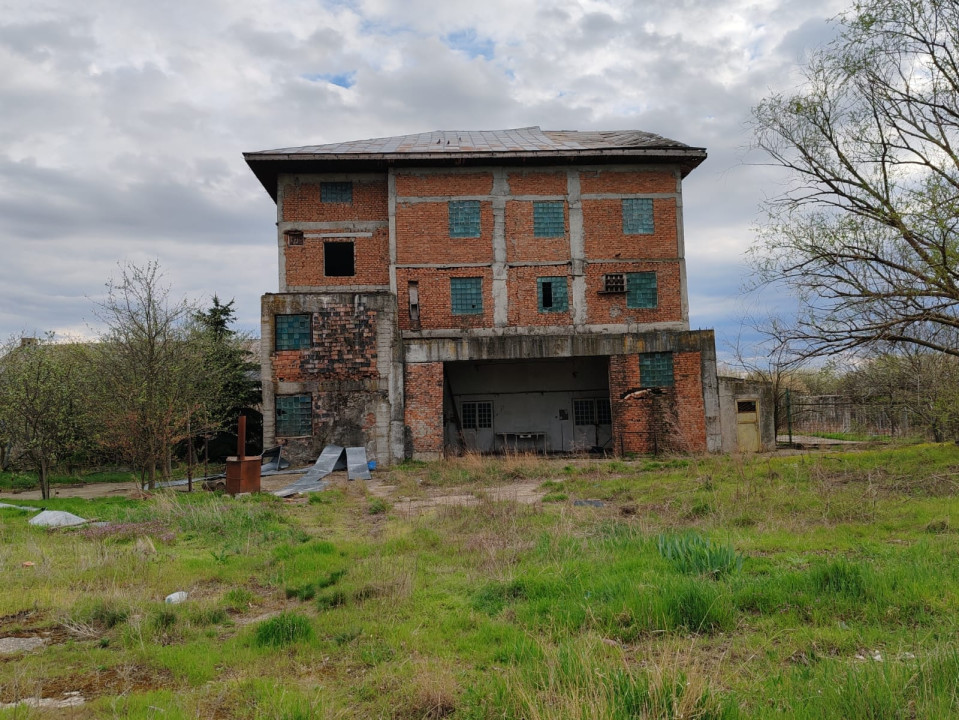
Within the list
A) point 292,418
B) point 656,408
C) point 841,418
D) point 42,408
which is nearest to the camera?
point 42,408

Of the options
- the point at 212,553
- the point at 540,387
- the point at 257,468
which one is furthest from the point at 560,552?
the point at 540,387

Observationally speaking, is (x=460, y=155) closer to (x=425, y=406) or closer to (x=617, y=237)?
(x=617, y=237)

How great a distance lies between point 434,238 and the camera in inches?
862

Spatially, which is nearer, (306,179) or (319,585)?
(319,585)

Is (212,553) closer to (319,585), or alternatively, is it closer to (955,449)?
(319,585)

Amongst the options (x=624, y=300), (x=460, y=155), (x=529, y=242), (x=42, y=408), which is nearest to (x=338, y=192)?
(x=460, y=155)

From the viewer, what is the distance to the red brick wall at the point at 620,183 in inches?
875

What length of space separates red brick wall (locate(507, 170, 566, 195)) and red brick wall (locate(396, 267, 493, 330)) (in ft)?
10.2

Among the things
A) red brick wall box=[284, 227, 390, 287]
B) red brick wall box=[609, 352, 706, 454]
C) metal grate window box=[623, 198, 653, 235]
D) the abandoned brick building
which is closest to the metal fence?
red brick wall box=[609, 352, 706, 454]

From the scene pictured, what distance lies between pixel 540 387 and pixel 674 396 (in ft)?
17.3

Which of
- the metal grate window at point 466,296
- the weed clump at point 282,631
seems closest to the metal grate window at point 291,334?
the metal grate window at point 466,296

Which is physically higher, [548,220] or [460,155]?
[460,155]

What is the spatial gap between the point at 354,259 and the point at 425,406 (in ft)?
21.3

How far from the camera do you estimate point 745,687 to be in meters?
3.72
